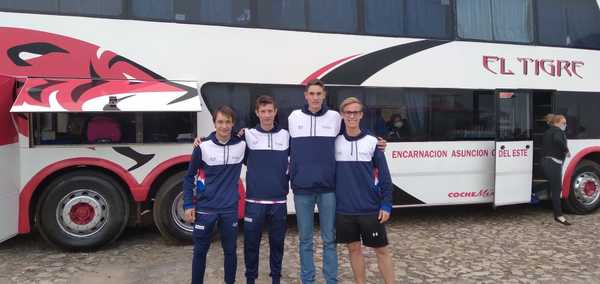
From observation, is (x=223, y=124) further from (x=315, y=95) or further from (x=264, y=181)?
(x=315, y=95)

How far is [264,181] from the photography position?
3768mm

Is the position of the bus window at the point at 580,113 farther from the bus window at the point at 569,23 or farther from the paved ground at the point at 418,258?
the paved ground at the point at 418,258

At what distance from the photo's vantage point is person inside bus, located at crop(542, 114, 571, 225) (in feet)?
22.2

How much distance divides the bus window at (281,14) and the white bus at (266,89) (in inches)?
0.8

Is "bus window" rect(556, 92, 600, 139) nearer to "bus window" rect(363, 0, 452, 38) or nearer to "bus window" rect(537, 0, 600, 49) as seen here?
"bus window" rect(537, 0, 600, 49)

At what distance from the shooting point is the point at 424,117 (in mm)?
6562

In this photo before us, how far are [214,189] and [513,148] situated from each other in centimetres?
508

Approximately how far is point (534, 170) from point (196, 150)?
5.82 m

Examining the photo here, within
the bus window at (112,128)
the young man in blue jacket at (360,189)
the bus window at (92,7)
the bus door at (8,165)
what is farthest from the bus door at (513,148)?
the bus door at (8,165)

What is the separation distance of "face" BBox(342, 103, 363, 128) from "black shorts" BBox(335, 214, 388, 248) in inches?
29.5

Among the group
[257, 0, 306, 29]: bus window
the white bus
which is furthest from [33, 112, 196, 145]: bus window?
[257, 0, 306, 29]: bus window

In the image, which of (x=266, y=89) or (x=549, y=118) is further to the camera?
(x=549, y=118)

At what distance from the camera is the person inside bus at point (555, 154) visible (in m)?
6.76

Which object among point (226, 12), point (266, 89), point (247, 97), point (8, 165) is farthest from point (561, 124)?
point (8, 165)
